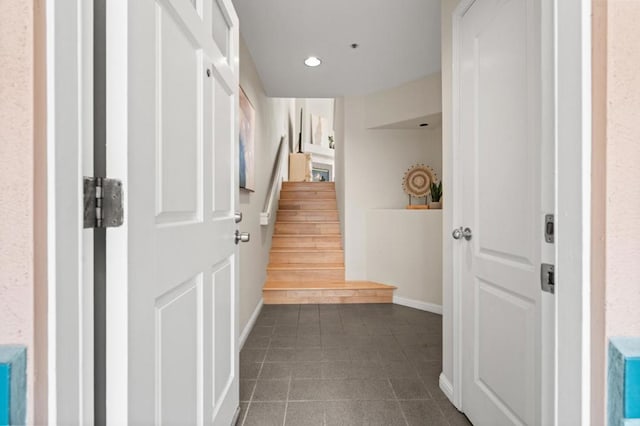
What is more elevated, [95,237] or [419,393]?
[95,237]

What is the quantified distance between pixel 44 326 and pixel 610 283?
0.92 m

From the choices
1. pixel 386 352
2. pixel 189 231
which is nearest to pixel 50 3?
pixel 189 231

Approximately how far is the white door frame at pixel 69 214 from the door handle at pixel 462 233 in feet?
4.78

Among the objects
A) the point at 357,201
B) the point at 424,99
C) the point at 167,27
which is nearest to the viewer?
the point at 167,27

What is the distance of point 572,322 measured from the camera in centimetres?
59

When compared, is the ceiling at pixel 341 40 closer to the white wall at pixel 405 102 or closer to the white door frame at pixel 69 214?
the white wall at pixel 405 102

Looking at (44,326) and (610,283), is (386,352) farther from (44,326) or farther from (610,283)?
(44,326)

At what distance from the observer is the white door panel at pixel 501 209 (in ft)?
3.64

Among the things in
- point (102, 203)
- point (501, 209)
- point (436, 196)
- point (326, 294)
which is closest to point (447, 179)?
point (501, 209)

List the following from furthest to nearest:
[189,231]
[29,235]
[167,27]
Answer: [189,231], [167,27], [29,235]

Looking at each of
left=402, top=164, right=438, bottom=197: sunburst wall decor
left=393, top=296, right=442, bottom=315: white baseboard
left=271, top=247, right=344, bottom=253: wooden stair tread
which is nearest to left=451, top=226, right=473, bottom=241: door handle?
left=393, top=296, right=442, bottom=315: white baseboard

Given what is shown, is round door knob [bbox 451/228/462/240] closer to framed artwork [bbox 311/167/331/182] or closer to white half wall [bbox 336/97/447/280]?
white half wall [bbox 336/97/447/280]

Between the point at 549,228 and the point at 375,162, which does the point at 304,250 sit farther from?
the point at 549,228

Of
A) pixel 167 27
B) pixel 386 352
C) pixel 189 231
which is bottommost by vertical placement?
pixel 386 352
